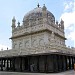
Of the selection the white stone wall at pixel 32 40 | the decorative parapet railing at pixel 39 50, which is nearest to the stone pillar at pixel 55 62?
the decorative parapet railing at pixel 39 50

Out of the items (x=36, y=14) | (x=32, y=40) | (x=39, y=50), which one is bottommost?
(x=39, y=50)

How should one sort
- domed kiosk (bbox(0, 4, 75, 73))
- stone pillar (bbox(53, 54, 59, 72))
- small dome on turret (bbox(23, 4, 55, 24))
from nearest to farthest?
1. stone pillar (bbox(53, 54, 59, 72))
2. domed kiosk (bbox(0, 4, 75, 73))
3. small dome on turret (bbox(23, 4, 55, 24))

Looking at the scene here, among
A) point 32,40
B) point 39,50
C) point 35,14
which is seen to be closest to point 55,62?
point 39,50

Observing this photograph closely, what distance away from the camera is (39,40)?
35.5 m

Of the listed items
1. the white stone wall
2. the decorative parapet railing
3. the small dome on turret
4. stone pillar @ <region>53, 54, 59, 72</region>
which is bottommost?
stone pillar @ <region>53, 54, 59, 72</region>

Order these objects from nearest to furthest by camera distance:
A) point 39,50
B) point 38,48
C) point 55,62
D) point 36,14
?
point 55,62, point 39,50, point 38,48, point 36,14

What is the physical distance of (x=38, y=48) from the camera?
26.4 meters

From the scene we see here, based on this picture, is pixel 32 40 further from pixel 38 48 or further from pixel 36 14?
pixel 38 48

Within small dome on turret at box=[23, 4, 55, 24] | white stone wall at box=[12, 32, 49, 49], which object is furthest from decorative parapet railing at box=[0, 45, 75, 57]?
small dome on turret at box=[23, 4, 55, 24]

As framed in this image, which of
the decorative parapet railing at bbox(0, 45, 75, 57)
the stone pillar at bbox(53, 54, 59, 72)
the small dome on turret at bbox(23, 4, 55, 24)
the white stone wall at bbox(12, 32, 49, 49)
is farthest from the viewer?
the small dome on turret at bbox(23, 4, 55, 24)

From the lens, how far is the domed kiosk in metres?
25.4

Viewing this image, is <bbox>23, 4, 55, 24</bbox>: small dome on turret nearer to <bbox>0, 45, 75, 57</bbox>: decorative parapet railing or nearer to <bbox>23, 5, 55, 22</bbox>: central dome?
<bbox>23, 5, 55, 22</bbox>: central dome

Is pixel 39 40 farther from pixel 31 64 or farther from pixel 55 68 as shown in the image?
pixel 55 68

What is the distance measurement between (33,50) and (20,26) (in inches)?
566
